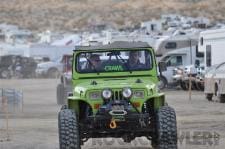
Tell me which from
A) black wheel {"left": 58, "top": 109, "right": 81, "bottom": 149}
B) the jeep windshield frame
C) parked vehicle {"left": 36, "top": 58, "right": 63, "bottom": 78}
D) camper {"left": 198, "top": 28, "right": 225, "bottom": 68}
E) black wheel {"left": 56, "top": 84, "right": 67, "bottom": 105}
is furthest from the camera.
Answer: parked vehicle {"left": 36, "top": 58, "right": 63, "bottom": 78}

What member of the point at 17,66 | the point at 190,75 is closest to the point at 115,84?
the point at 190,75

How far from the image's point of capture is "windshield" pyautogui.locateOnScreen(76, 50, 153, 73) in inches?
558

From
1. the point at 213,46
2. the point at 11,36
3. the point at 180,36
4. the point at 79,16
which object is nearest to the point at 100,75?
the point at 213,46

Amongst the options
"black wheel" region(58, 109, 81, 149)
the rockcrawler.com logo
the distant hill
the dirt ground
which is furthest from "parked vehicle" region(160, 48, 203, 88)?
the distant hill

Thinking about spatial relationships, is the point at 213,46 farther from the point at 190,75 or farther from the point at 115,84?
the point at 115,84

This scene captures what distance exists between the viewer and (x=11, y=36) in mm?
79125

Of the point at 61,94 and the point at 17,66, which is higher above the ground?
the point at 17,66

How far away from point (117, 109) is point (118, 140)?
4127 millimetres

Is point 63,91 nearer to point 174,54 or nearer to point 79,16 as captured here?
point 174,54

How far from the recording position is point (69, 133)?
497 inches

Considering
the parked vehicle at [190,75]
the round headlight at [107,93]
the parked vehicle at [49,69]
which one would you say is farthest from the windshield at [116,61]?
the parked vehicle at [49,69]

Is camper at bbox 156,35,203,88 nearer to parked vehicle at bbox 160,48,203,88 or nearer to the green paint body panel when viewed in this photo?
parked vehicle at bbox 160,48,203,88

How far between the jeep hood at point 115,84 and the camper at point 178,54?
2746 centimetres

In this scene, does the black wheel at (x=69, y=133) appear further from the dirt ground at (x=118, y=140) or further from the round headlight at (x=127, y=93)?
the dirt ground at (x=118, y=140)
